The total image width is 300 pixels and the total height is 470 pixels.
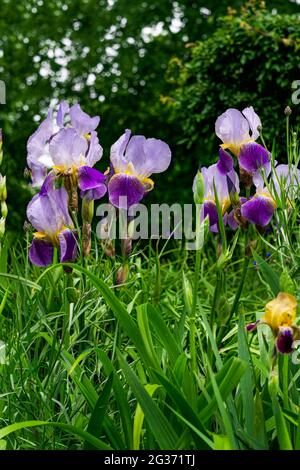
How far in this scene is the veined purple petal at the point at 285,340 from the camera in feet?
4.62

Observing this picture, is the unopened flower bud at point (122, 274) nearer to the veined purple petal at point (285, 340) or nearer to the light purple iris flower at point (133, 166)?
the light purple iris flower at point (133, 166)

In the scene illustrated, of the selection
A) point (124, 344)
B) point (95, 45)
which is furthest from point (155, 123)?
point (124, 344)

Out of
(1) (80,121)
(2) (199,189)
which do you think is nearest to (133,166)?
(1) (80,121)

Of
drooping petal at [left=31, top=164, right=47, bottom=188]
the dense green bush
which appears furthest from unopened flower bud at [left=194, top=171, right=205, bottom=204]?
the dense green bush

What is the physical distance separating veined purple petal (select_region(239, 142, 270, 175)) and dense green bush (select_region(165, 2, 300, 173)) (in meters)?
3.66

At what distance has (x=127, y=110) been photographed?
9352mm

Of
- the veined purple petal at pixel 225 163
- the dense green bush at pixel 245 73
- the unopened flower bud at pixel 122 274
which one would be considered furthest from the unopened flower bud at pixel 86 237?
the dense green bush at pixel 245 73

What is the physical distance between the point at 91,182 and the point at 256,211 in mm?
450

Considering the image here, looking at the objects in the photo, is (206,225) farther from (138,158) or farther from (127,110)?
(127,110)

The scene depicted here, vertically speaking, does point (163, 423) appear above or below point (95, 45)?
below

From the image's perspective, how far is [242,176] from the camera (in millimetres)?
2012

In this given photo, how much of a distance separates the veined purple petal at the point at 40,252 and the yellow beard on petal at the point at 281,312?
82cm

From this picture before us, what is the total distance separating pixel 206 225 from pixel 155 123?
7.11m
